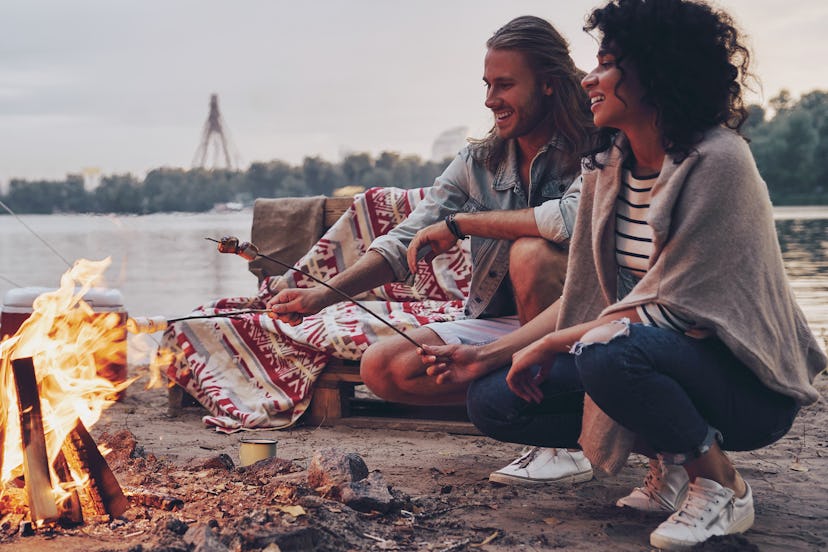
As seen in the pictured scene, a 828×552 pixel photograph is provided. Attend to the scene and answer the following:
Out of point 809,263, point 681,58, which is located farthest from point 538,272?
point 809,263

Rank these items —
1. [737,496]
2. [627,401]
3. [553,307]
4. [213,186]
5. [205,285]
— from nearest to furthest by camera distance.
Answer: [627,401], [737,496], [553,307], [213,186], [205,285]

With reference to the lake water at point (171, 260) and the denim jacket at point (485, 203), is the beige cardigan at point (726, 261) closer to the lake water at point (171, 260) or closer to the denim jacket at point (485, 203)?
the denim jacket at point (485, 203)

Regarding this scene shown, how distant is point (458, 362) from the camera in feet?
10.2

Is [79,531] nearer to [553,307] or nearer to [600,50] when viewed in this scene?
[553,307]

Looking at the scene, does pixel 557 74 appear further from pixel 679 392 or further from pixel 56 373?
pixel 56 373

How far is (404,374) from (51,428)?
126 cm

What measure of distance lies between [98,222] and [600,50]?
2623 mm

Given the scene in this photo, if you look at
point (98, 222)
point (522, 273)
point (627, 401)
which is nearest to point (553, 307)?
point (522, 273)

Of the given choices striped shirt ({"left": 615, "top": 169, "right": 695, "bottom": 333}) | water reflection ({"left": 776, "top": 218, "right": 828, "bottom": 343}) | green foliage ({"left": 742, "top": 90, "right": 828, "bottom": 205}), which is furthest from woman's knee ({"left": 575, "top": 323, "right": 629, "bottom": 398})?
green foliage ({"left": 742, "top": 90, "right": 828, "bottom": 205})

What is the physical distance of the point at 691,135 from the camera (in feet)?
8.13

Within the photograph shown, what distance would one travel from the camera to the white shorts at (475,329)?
3.36 metres

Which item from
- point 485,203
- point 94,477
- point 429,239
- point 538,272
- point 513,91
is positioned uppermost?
point 513,91

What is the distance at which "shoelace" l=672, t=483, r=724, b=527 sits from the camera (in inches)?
100

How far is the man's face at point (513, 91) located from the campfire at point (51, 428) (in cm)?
Answer: 158
